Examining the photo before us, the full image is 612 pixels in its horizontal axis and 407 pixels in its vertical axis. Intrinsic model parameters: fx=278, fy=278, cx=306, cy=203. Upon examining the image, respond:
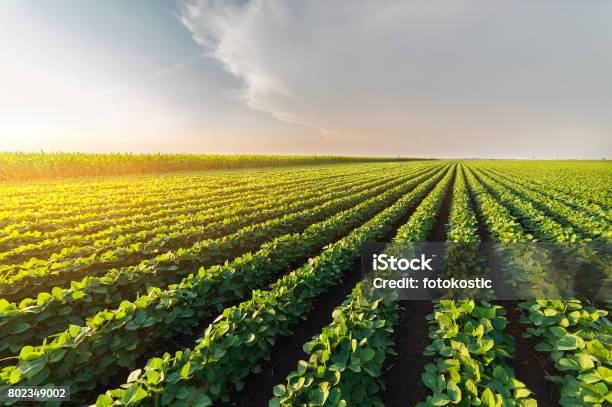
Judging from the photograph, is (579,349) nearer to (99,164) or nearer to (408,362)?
(408,362)

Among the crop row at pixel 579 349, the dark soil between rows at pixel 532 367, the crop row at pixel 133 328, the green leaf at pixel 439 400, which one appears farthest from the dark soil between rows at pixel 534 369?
the crop row at pixel 133 328

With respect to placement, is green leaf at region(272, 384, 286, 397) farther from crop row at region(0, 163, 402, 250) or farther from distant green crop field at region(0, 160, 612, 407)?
crop row at region(0, 163, 402, 250)

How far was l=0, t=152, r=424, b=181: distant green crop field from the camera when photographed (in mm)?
25750

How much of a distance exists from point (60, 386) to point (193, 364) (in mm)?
1628

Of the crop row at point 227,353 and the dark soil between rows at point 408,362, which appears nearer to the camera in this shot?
the crop row at point 227,353

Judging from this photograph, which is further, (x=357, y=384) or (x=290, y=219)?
(x=290, y=219)

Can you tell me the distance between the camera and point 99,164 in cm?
3061

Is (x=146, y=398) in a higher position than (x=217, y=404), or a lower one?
higher

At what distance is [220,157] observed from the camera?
44.1 meters

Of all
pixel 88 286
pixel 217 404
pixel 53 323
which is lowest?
pixel 217 404

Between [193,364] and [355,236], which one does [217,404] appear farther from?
[355,236]

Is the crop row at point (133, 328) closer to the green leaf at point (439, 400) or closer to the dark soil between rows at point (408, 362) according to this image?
the dark soil between rows at point (408, 362)

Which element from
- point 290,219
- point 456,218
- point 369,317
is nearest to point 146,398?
point 369,317

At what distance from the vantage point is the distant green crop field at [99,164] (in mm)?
25750
